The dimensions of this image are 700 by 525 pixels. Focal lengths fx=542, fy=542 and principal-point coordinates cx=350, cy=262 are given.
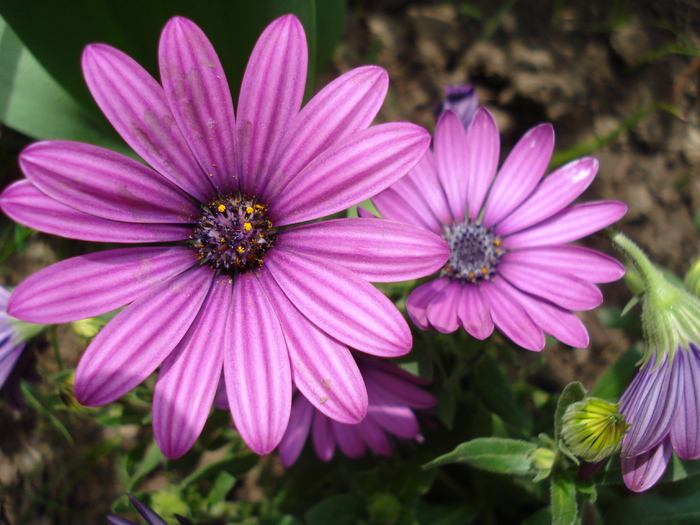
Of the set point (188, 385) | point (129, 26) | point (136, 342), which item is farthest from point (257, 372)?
point (129, 26)

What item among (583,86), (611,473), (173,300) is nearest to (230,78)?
(173,300)

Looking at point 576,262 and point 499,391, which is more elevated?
point 576,262

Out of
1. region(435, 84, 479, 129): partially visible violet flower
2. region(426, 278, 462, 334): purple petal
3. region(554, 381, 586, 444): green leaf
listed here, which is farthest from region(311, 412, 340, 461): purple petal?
region(435, 84, 479, 129): partially visible violet flower

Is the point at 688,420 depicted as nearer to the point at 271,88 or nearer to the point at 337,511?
the point at 337,511

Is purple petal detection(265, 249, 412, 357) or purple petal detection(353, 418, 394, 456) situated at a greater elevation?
purple petal detection(265, 249, 412, 357)

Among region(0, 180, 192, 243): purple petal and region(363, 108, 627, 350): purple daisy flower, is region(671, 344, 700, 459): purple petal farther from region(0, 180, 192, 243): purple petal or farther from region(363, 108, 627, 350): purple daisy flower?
region(0, 180, 192, 243): purple petal

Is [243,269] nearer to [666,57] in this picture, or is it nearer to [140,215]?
[140,215]
